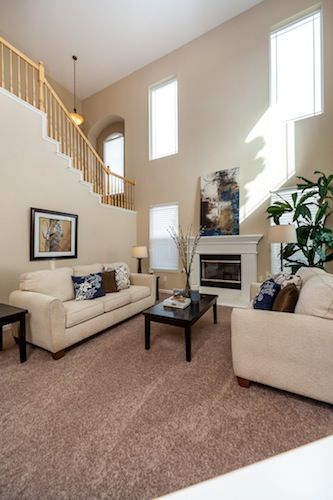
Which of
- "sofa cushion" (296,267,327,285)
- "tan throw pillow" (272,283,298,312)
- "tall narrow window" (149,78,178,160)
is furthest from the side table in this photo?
"tall narrow window" (149,78,178,160)

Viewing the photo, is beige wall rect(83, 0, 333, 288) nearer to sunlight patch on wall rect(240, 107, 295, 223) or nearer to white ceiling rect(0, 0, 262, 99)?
sunlight patch on wall rect(240, 107, 295, 223)

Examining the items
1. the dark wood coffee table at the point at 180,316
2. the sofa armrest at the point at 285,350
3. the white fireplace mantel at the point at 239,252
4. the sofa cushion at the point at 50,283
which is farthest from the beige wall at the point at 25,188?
the sofa armrest at the point at 285,350

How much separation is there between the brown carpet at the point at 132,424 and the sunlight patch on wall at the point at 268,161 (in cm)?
312

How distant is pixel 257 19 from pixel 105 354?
6501 mm

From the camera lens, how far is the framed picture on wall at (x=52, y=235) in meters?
3.45

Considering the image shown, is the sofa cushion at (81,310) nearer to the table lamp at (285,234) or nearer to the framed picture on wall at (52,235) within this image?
the framed picture on wall at (52,235)

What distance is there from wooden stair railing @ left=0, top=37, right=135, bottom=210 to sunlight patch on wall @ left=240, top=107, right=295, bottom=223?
2.95 meters

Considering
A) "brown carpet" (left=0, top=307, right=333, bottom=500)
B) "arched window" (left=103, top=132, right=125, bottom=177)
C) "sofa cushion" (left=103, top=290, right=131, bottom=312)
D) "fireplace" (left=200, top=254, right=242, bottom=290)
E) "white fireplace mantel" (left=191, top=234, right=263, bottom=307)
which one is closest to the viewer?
"brown carpet" (left=0, top=307, right=333, bottom=500)

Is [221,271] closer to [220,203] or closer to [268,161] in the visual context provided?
[220,203]

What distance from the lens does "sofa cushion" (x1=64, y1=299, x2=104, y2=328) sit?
2389mm

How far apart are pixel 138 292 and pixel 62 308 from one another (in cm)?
138

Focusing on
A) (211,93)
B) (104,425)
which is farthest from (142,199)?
(104,425)

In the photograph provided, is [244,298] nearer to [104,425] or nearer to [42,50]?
[104,425]

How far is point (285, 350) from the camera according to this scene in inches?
63.8
